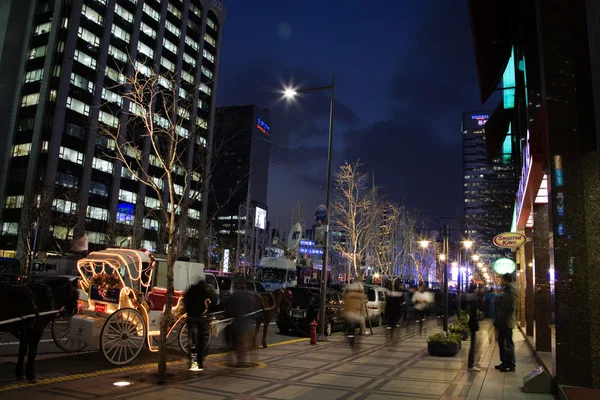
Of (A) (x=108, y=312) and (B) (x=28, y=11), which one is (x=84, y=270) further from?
(B) (x=28, y=11)

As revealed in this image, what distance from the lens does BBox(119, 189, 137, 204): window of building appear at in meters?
75.8

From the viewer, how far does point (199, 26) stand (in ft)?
308

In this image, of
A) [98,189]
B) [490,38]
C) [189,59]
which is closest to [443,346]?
[490,38]

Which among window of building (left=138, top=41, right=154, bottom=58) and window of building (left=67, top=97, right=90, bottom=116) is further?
window of building (left=138, top=41, right=154, bottom=58)

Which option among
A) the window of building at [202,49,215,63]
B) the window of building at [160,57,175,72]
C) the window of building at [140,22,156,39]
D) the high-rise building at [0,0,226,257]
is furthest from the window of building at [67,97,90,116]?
the window of building at [202,49,215,63]

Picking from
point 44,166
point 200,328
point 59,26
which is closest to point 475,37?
point 200,328

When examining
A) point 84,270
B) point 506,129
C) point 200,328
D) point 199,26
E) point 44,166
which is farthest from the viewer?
point 199,26

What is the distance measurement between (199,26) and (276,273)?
7304cm

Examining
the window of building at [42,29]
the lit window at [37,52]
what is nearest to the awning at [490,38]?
the lit window at [37,52]

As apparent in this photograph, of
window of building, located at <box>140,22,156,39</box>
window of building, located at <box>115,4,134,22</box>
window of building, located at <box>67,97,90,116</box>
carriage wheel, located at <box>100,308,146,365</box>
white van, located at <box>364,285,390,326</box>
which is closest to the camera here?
carriage wheel, located at <box>100,308,146,365</box>

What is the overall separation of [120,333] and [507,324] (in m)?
8.46

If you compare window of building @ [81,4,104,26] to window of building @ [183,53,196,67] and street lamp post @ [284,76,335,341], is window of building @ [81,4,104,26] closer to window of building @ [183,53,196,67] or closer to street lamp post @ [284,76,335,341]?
window of building @ [183,53,196,67]

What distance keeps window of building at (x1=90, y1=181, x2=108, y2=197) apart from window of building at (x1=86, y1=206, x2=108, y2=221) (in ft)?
7.22

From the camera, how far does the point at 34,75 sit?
6650 centimetres
